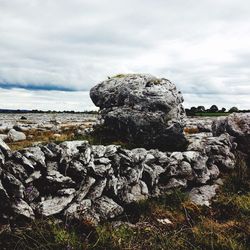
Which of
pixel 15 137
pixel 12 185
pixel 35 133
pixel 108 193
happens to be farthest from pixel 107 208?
pixel 35 133

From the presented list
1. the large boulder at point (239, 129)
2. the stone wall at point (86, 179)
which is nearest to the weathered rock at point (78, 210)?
the stone wall at point (86, 179)

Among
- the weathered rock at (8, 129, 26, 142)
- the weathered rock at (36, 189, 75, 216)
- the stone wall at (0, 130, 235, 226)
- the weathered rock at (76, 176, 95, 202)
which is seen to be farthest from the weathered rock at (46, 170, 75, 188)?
the weathered rock at (8, 129, 26, 142)

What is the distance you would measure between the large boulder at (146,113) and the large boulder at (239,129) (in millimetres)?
1967

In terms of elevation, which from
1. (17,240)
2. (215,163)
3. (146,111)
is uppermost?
(146,111)

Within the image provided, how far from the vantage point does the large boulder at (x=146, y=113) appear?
17609mm

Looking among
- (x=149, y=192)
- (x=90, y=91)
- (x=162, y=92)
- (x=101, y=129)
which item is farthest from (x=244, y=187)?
(x=90, y=91)

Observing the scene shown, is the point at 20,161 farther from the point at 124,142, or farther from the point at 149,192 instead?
the point at 124,142

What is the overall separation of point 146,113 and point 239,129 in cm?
412

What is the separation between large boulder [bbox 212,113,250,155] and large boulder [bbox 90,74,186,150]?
1967 millimetres

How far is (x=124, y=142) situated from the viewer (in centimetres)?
1817

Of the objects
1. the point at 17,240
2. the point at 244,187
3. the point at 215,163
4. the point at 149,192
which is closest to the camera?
the point at 17,240

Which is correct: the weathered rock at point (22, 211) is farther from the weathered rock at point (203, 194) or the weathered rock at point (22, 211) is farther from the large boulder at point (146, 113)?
the large boulder at point (146, 113)

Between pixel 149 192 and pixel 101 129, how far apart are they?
280 inches

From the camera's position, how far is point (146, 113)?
58.4 feet
